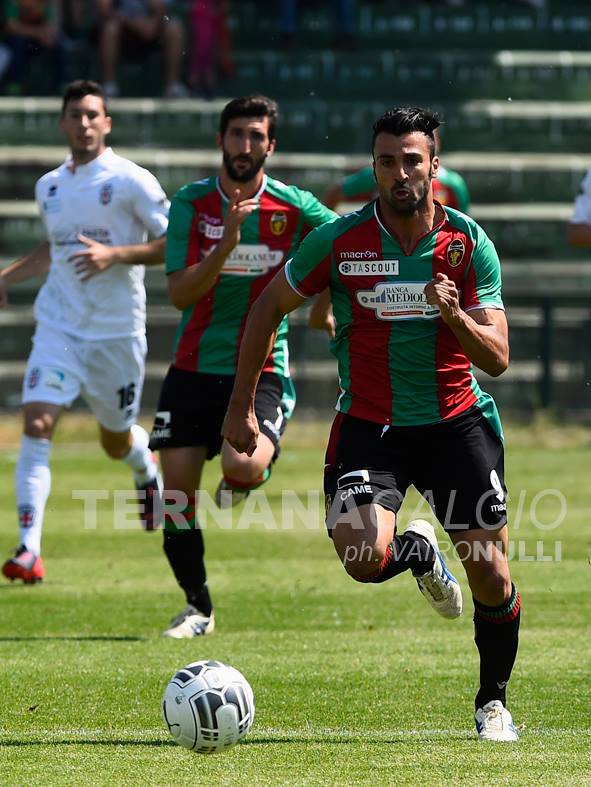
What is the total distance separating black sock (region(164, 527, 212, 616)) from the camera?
7.49 meters

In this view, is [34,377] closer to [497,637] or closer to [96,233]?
[96,233]

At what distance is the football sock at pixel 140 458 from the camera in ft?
32.5

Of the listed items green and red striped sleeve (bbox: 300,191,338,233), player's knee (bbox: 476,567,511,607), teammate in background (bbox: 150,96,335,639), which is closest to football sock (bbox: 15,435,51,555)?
teammate in background (bbox: 150,96,335,639)

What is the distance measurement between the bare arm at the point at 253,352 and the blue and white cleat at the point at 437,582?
2.65ft

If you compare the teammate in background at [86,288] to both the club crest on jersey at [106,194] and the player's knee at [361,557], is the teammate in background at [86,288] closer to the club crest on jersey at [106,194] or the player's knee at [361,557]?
the club crest on jersey at [106,194]

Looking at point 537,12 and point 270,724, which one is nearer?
point 270,724

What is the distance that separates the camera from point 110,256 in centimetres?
877

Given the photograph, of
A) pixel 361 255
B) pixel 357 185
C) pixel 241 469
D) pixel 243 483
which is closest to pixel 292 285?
pixel 361 255

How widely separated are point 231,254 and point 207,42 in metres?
14.0

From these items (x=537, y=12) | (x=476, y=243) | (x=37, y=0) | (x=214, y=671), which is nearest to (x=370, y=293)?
(x=476, y=243)

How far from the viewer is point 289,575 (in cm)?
941

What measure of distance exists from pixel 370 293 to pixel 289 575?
4.04 metres

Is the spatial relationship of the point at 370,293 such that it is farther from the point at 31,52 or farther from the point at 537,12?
the point at 537,12

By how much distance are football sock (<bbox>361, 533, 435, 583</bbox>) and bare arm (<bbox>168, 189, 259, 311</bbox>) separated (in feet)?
5.89
